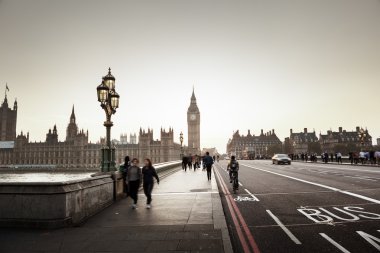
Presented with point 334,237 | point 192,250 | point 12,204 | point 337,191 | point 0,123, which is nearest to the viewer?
point 192,250

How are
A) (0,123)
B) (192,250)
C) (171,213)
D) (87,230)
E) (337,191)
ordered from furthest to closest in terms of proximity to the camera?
(0,123)
(337,191)
(171,213)
(87,230)
(192,250)

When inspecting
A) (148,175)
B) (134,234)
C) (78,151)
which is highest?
(78,151)

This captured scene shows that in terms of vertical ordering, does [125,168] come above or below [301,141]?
below

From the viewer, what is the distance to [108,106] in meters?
14.8

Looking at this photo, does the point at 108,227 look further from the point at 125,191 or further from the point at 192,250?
the point at 125,191

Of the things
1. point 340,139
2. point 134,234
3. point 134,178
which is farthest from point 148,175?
point 340,139

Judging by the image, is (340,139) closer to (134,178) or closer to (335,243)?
(134,178)

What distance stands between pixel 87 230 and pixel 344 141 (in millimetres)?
178597

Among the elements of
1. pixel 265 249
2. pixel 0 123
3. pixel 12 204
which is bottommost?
pixel 265 249

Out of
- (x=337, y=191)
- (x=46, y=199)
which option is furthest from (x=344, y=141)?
(x=46, y=199)

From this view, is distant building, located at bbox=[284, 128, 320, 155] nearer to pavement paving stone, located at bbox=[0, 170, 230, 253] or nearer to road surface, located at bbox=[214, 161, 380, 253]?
road surface, located at bbox=[214, 161, 380, 253]

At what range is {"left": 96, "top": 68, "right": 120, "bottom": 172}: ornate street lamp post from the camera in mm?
13681

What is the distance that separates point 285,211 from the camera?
9984 millimetres

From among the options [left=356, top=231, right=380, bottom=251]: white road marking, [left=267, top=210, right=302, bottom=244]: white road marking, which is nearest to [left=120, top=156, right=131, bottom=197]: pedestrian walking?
[left=267, top=210, right=302, bottom=244]: white road marking
